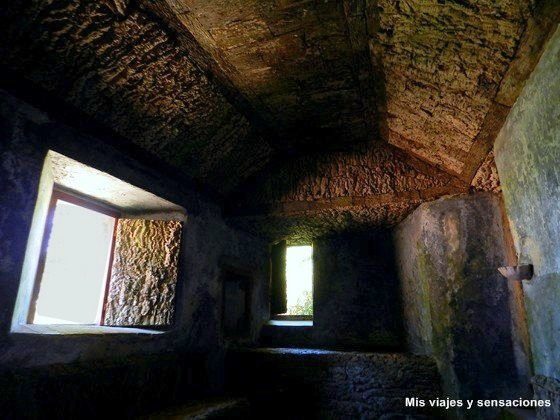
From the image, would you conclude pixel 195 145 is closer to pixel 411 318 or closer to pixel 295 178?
pixel 295 178

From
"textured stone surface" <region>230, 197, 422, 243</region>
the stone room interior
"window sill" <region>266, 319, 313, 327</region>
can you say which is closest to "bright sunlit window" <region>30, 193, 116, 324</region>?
the stone room interior

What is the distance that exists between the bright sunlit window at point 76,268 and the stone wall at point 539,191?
2.66 meters

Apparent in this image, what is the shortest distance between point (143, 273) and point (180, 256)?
0.30 meters

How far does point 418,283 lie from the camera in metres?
2.86

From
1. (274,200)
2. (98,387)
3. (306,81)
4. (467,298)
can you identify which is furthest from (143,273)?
(467,298)

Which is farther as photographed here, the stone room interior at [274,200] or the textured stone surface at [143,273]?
the textured stone surface at [143,273]

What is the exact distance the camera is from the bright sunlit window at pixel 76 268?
2266mm

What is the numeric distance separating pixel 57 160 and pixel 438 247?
2593 mm

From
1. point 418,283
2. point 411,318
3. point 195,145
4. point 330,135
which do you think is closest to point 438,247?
point 418,283

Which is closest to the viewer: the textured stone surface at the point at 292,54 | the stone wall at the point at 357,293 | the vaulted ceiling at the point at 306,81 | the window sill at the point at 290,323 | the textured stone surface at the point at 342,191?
the vaulted ceiling at the point at 306,81

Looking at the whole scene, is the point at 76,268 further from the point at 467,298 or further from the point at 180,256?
the point at 467,298

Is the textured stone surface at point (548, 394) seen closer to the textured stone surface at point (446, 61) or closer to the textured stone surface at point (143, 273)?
the textured stone surface at point (446, 61)

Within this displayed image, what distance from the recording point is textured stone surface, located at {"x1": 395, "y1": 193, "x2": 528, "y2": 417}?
2.21 meters

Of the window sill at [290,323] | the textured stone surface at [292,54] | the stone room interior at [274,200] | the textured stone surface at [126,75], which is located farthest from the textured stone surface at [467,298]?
the textured stone surface at [126,75]
